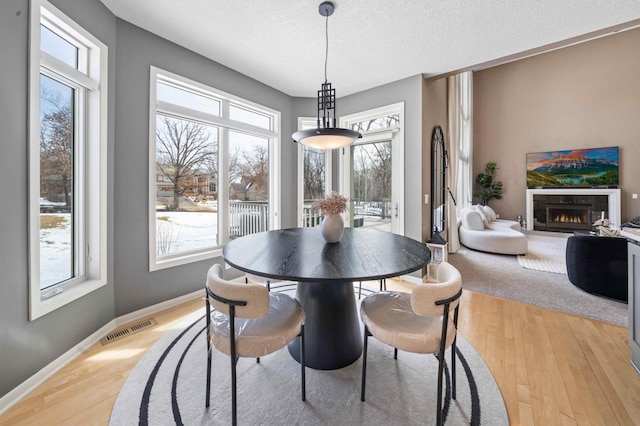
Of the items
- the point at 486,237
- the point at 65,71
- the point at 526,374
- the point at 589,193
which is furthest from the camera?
the point at 589,193

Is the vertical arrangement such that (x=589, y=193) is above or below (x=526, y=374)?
above

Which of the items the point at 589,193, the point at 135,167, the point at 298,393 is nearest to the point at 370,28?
the point at 135,167

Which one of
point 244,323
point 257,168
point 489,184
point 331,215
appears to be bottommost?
point 244,323

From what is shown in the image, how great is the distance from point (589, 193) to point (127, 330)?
965 cm

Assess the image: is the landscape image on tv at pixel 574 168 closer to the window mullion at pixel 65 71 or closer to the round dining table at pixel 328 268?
the round dining table at pixel 328 268

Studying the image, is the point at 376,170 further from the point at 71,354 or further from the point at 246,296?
the point at 71,354

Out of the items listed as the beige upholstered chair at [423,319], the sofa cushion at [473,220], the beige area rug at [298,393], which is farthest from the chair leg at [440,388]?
the sofa cushion at [473,220]

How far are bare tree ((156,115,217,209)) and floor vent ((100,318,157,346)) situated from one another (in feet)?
3.89

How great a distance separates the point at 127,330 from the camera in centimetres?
220

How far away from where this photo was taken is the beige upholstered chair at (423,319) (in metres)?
1.18

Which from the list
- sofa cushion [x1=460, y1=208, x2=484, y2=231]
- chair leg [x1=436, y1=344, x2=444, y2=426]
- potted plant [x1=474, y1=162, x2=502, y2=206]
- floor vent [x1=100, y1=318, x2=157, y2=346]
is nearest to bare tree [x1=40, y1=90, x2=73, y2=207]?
floor vent [x1=100, y1=318, x2=157, y2=346]

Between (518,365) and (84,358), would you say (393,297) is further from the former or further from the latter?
(84,358)

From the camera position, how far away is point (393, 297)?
5.39 ft

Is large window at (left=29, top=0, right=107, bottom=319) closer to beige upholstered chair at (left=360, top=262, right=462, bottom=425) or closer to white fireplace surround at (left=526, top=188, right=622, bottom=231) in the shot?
beige upholstered chair at (left=360, top=262, right=462, bottom=425)
